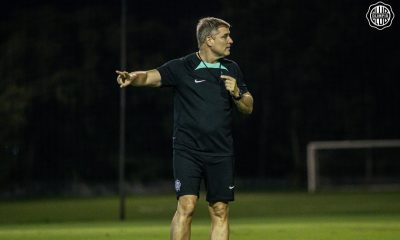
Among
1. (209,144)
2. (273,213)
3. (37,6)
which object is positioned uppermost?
(37,6)

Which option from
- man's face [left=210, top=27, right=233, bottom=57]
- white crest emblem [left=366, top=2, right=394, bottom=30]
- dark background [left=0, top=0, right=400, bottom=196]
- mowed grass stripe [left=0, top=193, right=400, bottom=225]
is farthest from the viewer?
dark background [left=0, top=0, right=400, bottom=196]

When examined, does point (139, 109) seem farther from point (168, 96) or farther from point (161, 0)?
point (161, 0)

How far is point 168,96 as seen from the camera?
1772 inches

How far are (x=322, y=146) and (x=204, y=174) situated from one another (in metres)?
32.6

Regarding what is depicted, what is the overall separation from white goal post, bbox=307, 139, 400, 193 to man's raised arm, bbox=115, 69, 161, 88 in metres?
30.6

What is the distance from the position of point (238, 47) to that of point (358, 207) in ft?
61.0

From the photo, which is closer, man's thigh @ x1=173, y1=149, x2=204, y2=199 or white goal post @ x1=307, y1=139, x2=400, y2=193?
man's thigh @ x1=173, y1=149, x2=204, y2=199

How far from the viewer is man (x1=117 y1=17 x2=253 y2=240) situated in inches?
330

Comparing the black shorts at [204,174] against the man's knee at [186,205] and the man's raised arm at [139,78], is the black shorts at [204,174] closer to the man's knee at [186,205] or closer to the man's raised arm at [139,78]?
the man's knee at [186,205]

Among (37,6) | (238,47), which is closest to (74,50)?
(37,6)

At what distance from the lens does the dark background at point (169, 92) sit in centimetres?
4091

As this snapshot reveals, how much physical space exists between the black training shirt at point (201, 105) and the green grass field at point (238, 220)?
4991mm

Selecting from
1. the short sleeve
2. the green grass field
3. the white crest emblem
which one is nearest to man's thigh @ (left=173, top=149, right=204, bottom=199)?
the short sleeve

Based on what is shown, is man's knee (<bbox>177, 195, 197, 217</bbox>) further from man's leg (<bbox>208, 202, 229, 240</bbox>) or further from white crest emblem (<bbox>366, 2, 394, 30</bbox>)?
white crest emblem (<bbox>366, 2, 394, 30</bbox>)
